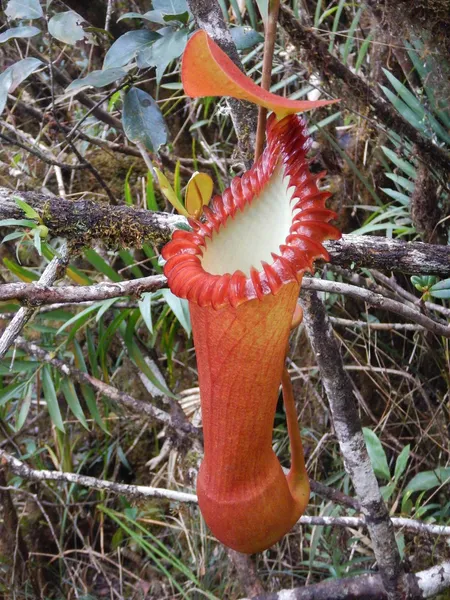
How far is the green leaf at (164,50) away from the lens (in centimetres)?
97

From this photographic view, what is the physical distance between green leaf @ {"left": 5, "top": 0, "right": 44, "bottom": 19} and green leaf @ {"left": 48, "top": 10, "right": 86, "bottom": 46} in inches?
1.6

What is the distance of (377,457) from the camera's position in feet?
4.49

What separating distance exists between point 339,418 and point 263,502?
0.29 metres

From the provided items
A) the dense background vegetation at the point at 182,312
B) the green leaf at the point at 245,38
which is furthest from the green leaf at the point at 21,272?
the green leaf at the point at 245,38

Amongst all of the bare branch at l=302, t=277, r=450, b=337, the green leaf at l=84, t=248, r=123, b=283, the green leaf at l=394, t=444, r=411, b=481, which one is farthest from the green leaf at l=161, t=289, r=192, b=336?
the green leaf at l=394, t=444, r=411, b=481

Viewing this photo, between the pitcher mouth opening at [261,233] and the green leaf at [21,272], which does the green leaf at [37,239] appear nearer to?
the pitcher mouth opening at [261,233]

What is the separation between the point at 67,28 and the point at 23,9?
105mm

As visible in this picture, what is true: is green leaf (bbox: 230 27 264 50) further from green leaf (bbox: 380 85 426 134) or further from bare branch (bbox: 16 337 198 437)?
bare branch (bbox: 16 337 198 437)

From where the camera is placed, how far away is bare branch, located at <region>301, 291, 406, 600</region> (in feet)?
3.26

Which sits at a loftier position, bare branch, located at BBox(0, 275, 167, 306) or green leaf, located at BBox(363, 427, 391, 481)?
bare branch, located at BBox(0, 275, 167, 306)

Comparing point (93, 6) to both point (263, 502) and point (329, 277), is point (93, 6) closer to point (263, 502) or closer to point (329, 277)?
point (329, 277)

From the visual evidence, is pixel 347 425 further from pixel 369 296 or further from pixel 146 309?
pixel 146 309

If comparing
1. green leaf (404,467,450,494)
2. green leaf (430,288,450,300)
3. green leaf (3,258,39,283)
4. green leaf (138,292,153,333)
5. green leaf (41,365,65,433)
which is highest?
green leaf (3,258,39,283)

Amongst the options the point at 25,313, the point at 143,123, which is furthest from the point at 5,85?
the point at 25,313
